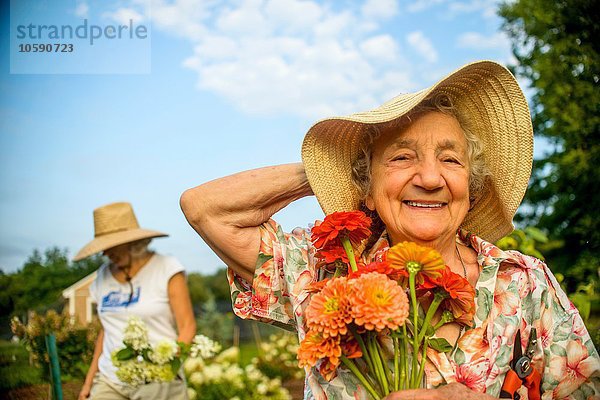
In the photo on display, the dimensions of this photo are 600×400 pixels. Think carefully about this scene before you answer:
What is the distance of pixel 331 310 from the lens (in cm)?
155

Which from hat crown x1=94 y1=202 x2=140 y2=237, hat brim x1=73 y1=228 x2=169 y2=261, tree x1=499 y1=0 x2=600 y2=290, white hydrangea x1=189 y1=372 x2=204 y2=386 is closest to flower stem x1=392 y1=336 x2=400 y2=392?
hat brim x1=73 y1=228 x2=169 y2=261

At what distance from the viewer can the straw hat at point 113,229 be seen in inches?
178

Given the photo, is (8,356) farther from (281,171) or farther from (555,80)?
(555,80)

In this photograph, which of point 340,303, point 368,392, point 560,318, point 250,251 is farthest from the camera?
point 250,251

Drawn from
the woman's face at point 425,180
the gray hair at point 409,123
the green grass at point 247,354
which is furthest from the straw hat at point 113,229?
the green grass at point 247,354

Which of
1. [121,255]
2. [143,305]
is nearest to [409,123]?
[143,305]

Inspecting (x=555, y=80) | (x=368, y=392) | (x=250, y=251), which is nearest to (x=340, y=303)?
(x=368, y=392)

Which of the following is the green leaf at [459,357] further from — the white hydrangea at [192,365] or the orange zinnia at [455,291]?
the white hydrangea at [192,365]

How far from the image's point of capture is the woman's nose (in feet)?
6.07

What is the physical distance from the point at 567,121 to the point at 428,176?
14.4m

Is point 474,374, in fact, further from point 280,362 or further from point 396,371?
point 280,362

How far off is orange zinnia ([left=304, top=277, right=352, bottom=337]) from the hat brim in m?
3.08

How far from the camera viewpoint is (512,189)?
7.06 ft

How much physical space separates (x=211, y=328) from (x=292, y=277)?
12910 millimetres
